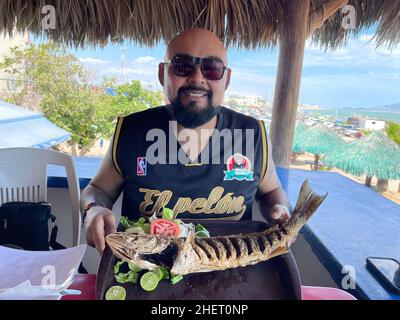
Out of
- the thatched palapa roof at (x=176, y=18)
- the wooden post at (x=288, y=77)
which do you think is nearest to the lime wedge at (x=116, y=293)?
the wooden post at (x=288, y=77)

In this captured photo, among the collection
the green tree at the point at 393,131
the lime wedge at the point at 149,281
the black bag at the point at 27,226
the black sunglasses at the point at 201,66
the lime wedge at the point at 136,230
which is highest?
the black sunglasses at the point at 201,66

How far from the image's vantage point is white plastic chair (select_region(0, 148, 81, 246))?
3.30 ft

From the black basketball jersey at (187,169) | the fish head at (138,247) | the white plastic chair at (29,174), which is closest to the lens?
the fish head at (138,247)

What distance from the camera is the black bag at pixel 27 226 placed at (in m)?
0.78

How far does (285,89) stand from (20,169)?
1117 millimetres

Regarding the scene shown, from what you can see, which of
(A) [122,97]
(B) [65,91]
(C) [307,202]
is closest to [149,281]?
(C) [307,202]

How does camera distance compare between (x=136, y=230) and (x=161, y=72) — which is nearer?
(x=136, y=230)

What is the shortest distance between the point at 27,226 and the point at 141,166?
357mm

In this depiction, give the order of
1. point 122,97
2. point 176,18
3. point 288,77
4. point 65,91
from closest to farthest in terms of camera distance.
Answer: point 288,77, point 176,18, point 122,97, point 65,91

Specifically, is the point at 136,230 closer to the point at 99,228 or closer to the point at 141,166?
the point at 99,228

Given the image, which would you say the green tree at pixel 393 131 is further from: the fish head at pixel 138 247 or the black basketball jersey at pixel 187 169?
the fish head at pixel 138 247

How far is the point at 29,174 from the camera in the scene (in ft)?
3.39

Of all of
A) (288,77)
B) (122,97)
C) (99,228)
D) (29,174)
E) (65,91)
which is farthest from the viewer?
(65,91)
